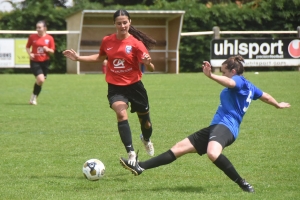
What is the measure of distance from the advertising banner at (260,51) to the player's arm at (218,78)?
17.4 metres

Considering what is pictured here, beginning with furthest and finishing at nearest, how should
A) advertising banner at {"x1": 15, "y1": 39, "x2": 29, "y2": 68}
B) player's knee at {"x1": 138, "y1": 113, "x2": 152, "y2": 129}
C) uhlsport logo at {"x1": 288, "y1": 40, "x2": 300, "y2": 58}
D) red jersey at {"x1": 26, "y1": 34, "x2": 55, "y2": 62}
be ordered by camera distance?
1. advertising banner at {"x1": 15, "y1": 39, "x2": 29, "y2": 68}
2. uhlsport logo at {"x1": 288, "y1": 40, "x2": 300, "y2": 58}
3. red jersey at {"x1": 26, "y1": 34, "x2": 55, "y2": 62}
4. player's knee at {"x1": 138, "y1": 113, "x2": 152, "y2": 129}

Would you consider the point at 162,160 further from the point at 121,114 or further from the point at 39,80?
the point at 39,80

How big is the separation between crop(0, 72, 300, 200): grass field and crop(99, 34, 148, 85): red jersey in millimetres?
1062

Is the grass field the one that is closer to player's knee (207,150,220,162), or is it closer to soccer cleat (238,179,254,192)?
soccer cleat (238,179,254,192)

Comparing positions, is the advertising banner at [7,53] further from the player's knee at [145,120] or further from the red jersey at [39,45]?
the player's knee at [145,120]

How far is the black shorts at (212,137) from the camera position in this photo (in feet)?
20.6

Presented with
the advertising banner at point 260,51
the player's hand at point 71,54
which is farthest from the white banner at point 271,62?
the player's hand at point 71,54

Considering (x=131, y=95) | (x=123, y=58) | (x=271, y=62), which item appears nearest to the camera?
(x=123, y=58)

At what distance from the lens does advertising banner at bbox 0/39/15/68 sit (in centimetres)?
2462

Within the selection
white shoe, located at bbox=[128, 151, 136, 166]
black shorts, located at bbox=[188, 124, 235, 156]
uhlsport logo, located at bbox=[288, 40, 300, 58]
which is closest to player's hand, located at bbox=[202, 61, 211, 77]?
black shorts, located at bbox=[188, 124, 235, 156]

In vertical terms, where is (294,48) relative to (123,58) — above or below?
below

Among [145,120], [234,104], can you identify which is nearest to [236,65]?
[234,104]

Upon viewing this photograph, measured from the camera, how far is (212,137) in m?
6.29

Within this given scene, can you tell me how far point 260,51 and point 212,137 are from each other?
18398mm
